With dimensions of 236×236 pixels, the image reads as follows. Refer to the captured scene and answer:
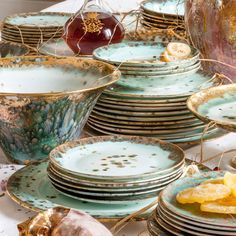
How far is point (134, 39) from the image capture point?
55.9 inches

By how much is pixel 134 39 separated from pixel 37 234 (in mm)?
746

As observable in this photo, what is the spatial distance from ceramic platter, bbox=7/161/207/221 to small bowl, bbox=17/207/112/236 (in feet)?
0.36

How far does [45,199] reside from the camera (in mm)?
899

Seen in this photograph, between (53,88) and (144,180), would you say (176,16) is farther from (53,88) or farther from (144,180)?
(144,180)

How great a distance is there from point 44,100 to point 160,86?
229 millimetres

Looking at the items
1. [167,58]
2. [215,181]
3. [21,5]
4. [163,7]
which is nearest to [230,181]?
[215,181]

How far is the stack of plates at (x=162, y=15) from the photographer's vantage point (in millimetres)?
1624

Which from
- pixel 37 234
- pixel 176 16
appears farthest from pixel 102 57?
pixel 37 234

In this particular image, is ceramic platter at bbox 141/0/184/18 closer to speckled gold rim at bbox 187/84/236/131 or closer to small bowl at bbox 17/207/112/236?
speckled gold rim at bbox 187/84/236/131

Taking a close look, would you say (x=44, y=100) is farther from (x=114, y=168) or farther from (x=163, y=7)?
(x=163, y=7)

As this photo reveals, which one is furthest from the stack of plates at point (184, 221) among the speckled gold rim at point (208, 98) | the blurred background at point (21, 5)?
the blurred background at point (21, 5)

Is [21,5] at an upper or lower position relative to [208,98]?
lower

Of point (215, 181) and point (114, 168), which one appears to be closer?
point (215, 181)

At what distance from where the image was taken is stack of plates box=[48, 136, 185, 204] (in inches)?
33.9
